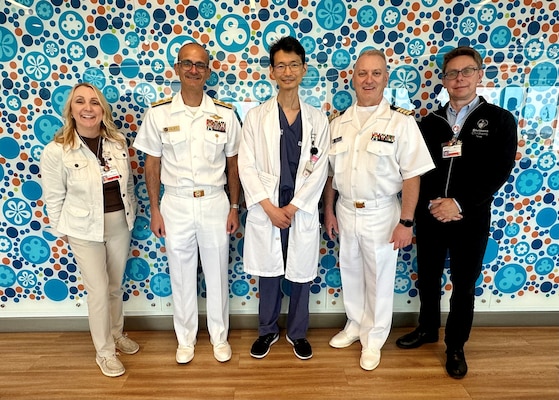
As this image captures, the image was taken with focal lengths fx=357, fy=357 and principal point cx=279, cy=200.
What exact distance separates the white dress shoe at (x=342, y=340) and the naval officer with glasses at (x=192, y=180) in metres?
0.76

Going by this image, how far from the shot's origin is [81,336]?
2.76 meters

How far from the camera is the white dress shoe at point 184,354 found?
240cm

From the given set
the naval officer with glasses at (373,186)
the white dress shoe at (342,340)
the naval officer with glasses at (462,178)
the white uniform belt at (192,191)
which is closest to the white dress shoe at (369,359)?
the naval officer with glasses at (373,186)

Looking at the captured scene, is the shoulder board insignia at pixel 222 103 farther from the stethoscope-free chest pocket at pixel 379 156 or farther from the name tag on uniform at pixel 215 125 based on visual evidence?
the stethoscope-free chest pocket at pixel 379 156

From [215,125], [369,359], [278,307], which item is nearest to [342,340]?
[369,359]

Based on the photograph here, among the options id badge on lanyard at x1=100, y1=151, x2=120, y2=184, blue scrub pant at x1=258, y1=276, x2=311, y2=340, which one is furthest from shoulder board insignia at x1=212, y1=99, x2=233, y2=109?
blue scrub pant at x1=258, y1=276, x2=311, y2=340

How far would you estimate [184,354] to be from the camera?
2.42 meters

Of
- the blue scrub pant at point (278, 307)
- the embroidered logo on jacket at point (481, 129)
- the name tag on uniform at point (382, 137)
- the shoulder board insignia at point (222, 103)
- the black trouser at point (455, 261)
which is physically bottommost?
the blue scrub pant at point (278, 307)

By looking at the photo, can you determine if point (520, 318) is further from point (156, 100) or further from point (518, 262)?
point (156, 100)

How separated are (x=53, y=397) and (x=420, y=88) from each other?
3.12 metres

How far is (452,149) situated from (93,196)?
2.21 m

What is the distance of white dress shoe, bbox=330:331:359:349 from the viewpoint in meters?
2.58

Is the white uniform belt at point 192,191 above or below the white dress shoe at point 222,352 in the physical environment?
above

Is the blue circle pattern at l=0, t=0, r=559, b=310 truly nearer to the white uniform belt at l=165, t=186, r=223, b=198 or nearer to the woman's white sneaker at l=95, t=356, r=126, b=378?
the white uniform belt at l=165, t=186, r=223, b=198
